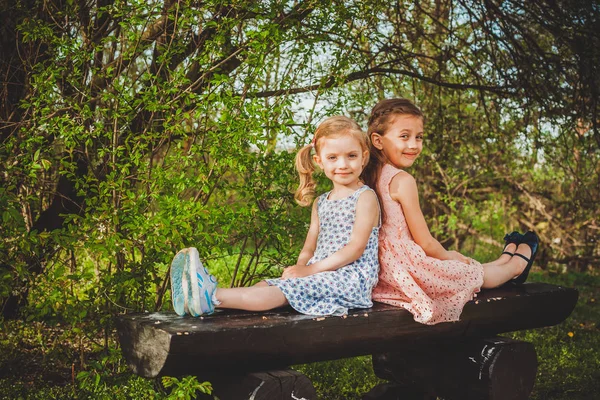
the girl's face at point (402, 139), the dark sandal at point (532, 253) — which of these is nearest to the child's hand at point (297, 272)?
the girl's face at point (402, 139)

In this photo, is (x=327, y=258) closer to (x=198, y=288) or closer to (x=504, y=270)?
(x=198, y=288)

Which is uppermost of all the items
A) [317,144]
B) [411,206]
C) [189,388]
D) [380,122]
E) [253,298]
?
[380,122]

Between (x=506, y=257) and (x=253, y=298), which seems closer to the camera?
(x=253, y=298)

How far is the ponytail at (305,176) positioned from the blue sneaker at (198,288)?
95cm

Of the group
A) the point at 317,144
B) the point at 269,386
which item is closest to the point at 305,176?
the point at 317,144

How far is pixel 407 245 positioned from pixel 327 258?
474 mm

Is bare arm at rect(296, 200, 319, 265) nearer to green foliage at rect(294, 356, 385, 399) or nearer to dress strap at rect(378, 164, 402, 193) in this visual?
dress strap at rect(378, 164, 402, 193)

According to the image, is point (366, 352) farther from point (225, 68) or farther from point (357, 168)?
point (225, 68)

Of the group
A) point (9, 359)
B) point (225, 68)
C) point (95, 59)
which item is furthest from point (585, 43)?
point (9, 359)

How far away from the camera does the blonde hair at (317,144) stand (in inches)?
118

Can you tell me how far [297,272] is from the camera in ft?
9.34

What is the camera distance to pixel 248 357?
2391 mm

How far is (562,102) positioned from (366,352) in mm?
3435

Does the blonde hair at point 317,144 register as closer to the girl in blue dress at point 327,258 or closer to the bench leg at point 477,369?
the girl in blue dress at point 327,258
